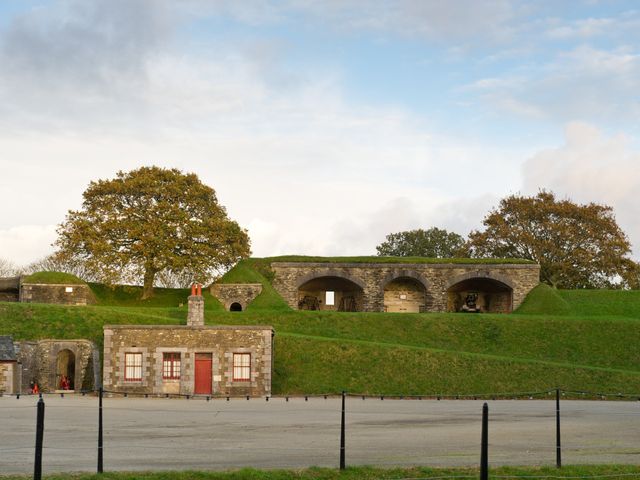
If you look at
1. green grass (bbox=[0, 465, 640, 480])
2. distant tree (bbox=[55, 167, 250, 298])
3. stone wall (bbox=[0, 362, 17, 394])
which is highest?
distant tree (bbox=[55, 167, 250, 298])

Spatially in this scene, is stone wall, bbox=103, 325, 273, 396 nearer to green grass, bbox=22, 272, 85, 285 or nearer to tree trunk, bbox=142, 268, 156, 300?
green grass, bbox=22, 272, 85, 285

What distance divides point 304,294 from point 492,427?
45.9 meters

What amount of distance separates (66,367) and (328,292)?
28.8 meters

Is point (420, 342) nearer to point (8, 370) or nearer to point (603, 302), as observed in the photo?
point (603, 302)

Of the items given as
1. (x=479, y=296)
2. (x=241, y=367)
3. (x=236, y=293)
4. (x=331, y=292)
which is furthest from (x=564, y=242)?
(x=241, y=367)

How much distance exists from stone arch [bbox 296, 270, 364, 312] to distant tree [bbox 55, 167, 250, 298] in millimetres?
9054

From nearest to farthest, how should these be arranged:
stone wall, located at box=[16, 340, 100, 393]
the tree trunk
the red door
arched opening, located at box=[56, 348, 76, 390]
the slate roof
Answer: the slate roof → the red door → stone wall, located at box=[16, 340, 100, 393] → arched opening, located at box=[56, 348, 76, 390] → the tree trunk

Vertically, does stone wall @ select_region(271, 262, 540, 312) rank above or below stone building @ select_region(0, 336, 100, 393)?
above

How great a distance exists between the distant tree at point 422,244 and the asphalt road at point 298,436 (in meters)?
56.8

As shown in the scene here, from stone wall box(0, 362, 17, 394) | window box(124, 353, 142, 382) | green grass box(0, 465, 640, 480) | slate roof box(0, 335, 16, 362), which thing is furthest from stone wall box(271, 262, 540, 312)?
green grass box(0, 465, 640, 480)

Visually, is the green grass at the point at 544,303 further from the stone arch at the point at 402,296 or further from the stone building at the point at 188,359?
the stone building at the point at 188,359

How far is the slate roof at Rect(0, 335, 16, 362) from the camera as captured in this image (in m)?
37.0

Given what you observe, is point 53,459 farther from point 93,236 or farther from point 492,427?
point 93,236

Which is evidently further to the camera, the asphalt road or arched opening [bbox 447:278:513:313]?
arched opening [bbox 447:278:513:313]
